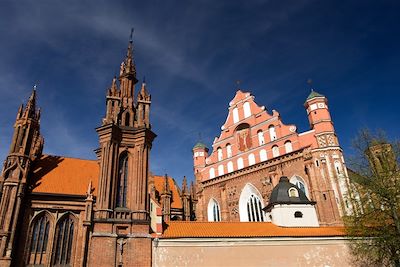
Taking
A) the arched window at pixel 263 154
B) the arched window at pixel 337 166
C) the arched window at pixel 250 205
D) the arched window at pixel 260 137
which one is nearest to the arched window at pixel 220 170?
the arched window at pixel 250 205

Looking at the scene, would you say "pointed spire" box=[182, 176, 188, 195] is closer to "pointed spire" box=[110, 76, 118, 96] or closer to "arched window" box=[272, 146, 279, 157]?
"arched window" box=[272, 146, 279, 157]

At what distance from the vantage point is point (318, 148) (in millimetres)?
32344

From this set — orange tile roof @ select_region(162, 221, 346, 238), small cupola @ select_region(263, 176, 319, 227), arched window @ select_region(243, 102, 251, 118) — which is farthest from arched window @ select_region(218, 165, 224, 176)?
orange tile roof @ select_region(162, 221, 346, 238)

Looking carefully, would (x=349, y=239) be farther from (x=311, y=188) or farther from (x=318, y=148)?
(x=318, y=148)

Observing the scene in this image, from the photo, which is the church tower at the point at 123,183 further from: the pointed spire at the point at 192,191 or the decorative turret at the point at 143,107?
the pointed spire at the point at 192,191

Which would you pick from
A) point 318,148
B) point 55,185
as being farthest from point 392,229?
point 55,185

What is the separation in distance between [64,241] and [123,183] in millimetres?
6203

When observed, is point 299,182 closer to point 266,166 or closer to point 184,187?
point 266,166

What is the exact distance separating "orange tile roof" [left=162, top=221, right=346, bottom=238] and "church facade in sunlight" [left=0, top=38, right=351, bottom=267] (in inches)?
3.2

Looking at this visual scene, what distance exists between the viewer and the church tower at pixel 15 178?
2098 cm

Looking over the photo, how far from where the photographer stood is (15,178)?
23125 millimetres

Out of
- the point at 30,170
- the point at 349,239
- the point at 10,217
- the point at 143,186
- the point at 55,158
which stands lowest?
the point at 349,239

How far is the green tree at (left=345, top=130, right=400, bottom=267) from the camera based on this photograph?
2173 centimetres

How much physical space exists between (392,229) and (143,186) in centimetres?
1839
